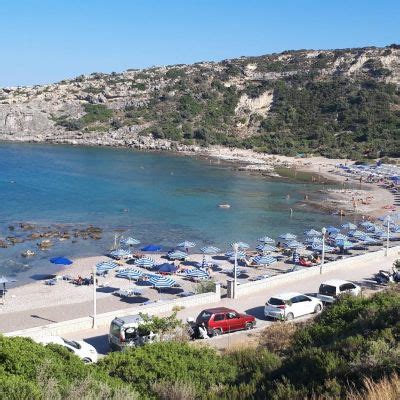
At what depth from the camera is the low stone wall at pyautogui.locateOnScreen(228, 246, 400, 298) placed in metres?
22.0

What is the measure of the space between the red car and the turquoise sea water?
1487 cm

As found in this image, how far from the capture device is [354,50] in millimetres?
139500

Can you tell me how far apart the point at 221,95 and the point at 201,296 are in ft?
377

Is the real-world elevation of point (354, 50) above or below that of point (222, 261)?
above

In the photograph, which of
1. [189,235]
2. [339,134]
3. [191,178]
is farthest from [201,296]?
[339,134]

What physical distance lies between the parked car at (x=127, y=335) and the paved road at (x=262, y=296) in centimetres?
62

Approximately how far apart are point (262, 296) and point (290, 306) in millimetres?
3382

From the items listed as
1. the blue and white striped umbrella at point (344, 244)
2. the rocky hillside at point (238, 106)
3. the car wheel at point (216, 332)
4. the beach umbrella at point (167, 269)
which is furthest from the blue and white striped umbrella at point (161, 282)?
the rocky hillside at point (238, 106)

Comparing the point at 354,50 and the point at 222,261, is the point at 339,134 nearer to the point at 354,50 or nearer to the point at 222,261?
the point at 354,50

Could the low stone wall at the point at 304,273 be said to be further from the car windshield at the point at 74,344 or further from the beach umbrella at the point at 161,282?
the car windshield at the point at 74,344

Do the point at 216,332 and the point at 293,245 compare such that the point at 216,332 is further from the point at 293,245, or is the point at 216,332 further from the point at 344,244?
the point at 344,244

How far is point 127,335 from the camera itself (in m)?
15.1

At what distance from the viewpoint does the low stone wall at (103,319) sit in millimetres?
15942

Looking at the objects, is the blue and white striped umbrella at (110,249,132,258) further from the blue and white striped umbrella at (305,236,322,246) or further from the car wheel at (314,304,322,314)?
the car wheel at (314,304,322,314)
